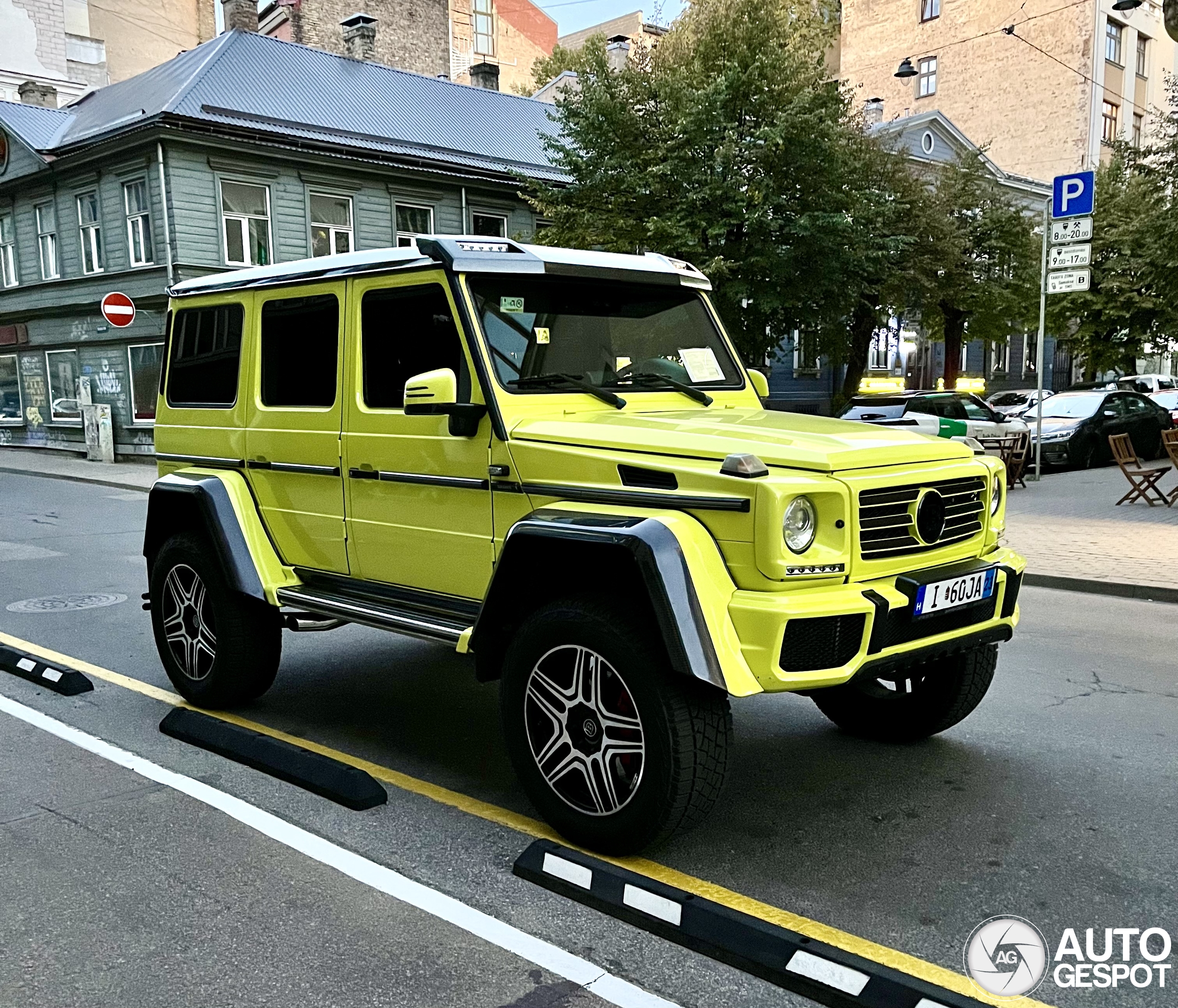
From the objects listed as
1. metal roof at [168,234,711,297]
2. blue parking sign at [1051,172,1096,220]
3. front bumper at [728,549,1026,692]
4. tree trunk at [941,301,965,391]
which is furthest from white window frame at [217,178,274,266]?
front bumper at [728,549,1026,692]

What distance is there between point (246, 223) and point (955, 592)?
24.1m

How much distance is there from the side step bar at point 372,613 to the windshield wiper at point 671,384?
1.33 metres

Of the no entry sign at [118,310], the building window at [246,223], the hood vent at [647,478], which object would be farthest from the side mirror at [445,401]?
the building window at [246,223]

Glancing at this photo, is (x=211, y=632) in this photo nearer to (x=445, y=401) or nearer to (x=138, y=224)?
(x=445, y=401)

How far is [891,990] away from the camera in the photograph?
288cm

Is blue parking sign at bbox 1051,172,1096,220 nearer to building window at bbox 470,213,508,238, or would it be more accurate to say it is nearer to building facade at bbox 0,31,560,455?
building facade at bbox 0,31,560,455

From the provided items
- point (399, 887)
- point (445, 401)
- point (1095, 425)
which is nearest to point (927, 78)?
point (1095, 425)

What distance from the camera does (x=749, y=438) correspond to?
3910 mm

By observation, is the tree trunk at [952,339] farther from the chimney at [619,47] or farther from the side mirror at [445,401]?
the side mirror at [445,401]

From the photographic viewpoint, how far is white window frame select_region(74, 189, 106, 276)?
2605cm

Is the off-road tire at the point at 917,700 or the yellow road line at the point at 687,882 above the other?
the off-road tire at the point at 917,700

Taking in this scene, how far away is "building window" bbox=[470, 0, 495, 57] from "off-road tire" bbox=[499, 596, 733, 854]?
60.0 meters

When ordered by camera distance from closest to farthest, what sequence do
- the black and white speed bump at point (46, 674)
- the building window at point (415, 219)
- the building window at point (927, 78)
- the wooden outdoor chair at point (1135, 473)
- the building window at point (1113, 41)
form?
the black and white speed bump at point (46, 674), the wooden outdoor chair at point (1135, 473), the building window at point (415, 219), the building window at point (1113, 41), the building window at point (927, 78)

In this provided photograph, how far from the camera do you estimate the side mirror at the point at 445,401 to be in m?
4.12
